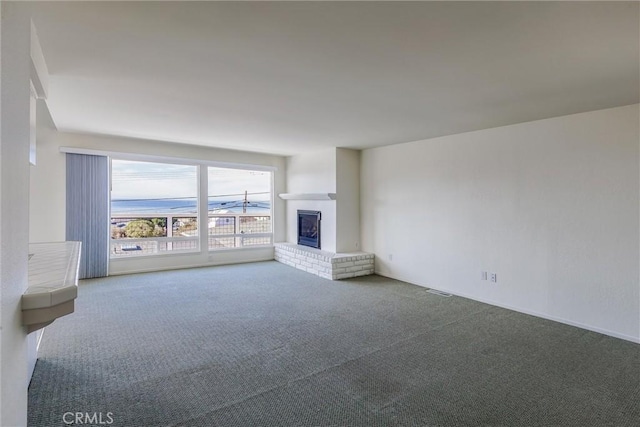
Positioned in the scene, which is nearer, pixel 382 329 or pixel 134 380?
pixel 134 380

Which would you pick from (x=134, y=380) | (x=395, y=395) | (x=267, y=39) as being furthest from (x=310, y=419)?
(x=267, y=39)

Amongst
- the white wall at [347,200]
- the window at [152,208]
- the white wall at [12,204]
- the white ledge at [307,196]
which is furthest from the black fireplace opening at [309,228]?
the white wall at [12,204]

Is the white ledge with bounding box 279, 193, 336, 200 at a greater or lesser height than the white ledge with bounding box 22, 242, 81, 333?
greater

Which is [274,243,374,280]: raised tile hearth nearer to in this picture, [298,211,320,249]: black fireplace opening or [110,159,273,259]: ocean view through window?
[298,211,320,249]: black fireplace opening

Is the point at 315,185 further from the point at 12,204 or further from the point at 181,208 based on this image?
the point at 12,204

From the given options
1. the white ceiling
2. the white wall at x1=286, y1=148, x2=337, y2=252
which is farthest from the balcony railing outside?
the white ceiling

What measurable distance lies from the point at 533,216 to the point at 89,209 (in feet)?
22.4

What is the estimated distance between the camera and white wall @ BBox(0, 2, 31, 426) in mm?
920

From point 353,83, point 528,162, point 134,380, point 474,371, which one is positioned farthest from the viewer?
point 528,162

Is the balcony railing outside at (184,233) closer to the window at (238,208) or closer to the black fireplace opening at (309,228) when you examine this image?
the window at (238,208)

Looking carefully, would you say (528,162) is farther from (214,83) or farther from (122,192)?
(122,192)

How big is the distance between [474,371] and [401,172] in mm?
3780

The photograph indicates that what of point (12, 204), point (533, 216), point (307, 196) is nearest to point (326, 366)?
point (12, 204)

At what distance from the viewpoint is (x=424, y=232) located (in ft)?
18.2
